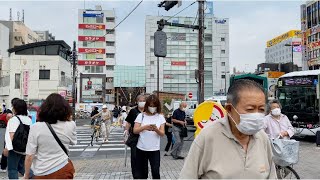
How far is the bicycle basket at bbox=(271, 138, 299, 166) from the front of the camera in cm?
600

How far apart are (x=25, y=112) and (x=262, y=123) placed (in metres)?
4.80

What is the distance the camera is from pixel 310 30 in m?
87.8

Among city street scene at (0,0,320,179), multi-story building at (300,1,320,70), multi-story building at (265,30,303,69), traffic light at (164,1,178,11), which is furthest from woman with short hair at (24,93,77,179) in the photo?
multi-story building at (265,30,303,69)

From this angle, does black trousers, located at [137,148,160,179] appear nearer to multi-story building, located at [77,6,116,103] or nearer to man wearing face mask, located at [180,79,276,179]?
man wearing face mask, located at [180,79,276,179]

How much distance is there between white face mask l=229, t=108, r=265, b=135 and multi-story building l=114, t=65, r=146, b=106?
253ft

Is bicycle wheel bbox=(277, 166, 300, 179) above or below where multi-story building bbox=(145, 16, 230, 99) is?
below

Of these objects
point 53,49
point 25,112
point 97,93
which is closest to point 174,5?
point 25,112

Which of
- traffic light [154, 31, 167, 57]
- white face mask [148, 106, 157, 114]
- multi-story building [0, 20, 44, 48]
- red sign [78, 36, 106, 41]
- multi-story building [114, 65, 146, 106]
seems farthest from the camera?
multi-story building [0, 20, 44, 48]

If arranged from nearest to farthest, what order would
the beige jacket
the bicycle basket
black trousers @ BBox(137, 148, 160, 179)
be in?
the beige jacket
the bicycle basket
black trousers @ BBox(137, 148, 160, 179)

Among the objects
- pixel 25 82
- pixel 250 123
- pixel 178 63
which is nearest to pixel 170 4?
pixel 250 123

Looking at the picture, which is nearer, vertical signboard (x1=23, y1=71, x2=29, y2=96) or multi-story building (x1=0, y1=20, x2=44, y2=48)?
vertical signboard (x1=23, y1=71, x2=29, y2=96)

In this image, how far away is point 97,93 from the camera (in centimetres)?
7812

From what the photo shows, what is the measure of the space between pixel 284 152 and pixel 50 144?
3.53m

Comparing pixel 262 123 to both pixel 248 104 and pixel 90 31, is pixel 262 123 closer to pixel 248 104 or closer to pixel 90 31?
pixel 248 104
